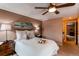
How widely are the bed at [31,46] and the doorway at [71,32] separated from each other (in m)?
0.28

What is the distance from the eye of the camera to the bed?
6.74 feet

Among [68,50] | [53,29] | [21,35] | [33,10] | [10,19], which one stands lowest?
[68,50]

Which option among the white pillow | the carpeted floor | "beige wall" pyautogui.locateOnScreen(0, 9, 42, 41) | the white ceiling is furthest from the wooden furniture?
the carpeted floor

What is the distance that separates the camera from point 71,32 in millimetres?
2199

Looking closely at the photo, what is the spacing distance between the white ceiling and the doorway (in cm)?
21

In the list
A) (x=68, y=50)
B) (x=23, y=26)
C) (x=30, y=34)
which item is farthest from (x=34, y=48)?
(x=68, y=50)

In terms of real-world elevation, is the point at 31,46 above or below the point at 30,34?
below

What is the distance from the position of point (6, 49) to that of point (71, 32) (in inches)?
55.4

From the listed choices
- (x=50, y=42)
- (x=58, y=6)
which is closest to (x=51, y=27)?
(x=50, y=42)

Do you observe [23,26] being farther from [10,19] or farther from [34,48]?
[34,48]

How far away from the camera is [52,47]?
214 cm

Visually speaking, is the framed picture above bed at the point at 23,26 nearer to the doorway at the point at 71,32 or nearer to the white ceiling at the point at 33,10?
Answer: the white ceiling at the point at 33,10

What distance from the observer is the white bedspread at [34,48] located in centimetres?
205

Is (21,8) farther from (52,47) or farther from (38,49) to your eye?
(52,47)
